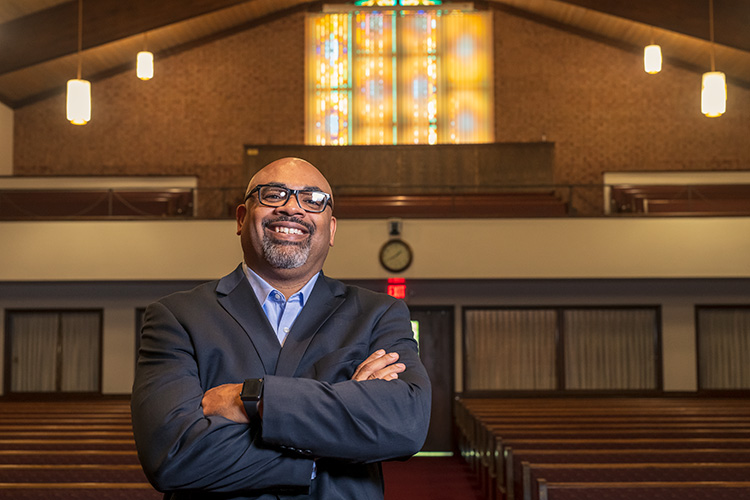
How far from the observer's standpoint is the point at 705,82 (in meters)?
7.15

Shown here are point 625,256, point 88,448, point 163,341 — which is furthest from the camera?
point 625,256

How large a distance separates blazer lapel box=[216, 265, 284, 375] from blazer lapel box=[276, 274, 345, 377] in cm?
2

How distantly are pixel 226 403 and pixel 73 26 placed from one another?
928 centimetres

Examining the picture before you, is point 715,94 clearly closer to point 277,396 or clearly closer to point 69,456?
point 69,456

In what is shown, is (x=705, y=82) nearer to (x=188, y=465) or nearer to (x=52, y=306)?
(x=188, y=465)

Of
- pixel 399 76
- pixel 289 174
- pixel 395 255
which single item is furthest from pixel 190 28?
pixel 289 174

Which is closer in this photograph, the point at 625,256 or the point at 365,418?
the point at 365,418

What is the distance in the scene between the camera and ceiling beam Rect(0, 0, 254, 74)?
363 inches

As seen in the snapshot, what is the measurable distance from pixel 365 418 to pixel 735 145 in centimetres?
1172

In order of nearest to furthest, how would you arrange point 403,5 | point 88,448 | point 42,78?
point 88,448 → point 42,78 → point 403,5

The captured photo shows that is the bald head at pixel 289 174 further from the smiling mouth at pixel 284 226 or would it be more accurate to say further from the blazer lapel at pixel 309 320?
the blazer lapel at pixel 309 320

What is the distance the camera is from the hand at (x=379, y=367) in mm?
1472

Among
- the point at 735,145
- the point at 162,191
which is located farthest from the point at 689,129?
the point at 162,191

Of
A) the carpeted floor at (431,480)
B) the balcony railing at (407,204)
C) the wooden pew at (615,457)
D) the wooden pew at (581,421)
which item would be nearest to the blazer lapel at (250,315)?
the wooden pew at (615,457)
